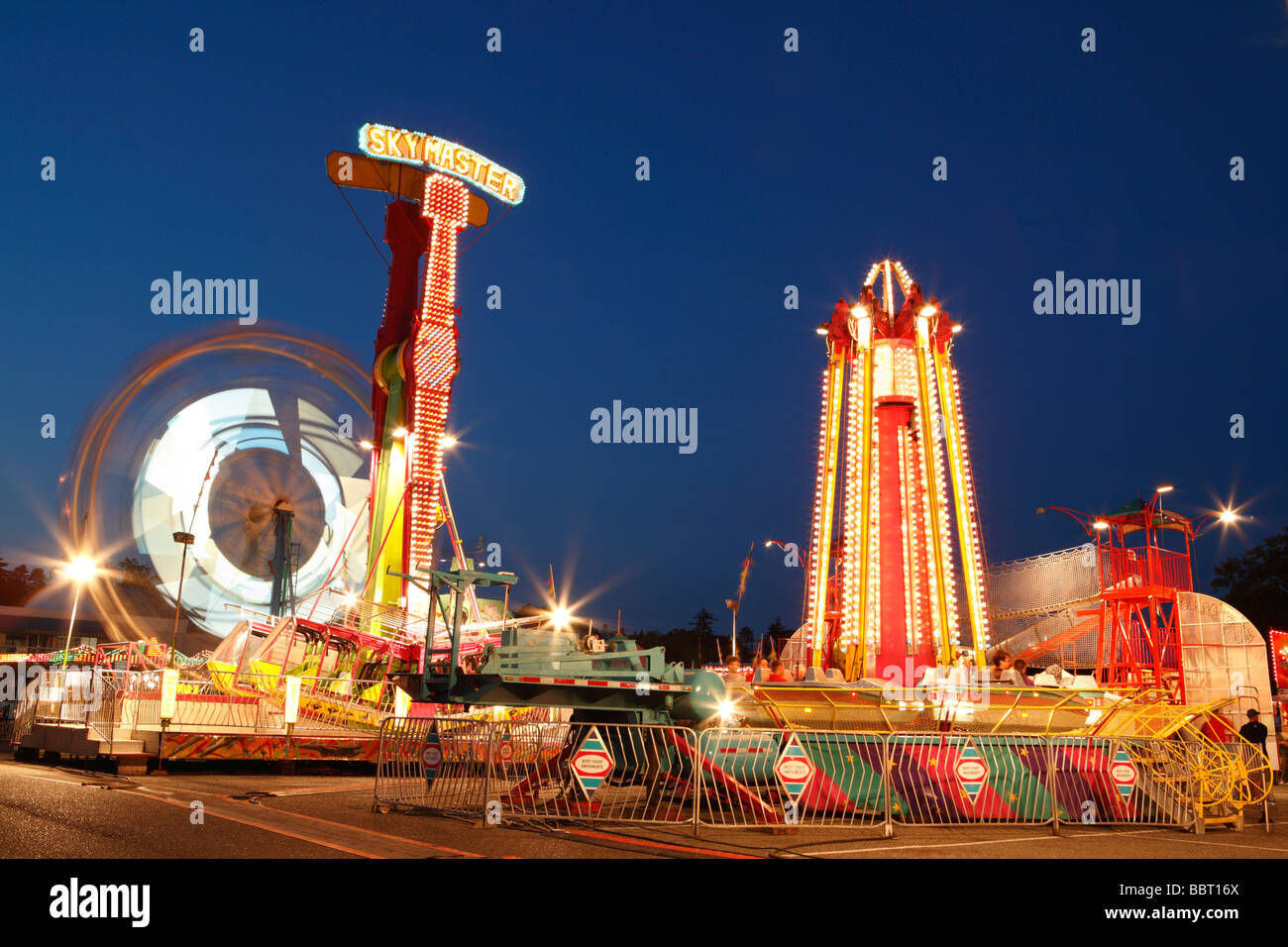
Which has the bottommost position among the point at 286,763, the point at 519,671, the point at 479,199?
the point at 286,763

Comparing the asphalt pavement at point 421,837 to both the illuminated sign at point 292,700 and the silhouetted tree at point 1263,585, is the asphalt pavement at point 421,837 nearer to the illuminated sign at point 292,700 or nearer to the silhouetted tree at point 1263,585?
the illuminated sign at point 292,700

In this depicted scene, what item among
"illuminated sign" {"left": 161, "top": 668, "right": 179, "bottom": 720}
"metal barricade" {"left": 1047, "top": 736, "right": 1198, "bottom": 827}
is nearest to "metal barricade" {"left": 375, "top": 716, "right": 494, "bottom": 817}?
"illuminated sign" {"left": 161, "top": 668, "right": 179, "bottom": 720}

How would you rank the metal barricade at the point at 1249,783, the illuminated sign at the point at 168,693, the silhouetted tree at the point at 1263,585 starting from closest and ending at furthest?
the metal barricade at the point at 1249,783 → the illuminated sign at the point at 168,693 → the silhouetted tree at the point at 1263,585

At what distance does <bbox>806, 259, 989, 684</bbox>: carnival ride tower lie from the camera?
24.3 metres

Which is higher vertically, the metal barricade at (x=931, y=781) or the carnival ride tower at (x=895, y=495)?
the carnival ride tower at (x=895, y=495)

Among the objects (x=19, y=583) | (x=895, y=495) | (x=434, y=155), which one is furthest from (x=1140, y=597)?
(x=19, y=583)

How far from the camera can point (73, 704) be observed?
2144 centimetres

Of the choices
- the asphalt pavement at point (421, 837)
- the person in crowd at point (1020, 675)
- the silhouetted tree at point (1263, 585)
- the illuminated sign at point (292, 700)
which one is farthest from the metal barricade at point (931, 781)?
the silhouetted tree at point (1263, 585)

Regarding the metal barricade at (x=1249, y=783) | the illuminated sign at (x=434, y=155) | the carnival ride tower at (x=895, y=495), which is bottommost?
the metal barricade at (x=1249, y=783)

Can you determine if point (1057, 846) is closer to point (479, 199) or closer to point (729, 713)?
point (729, 713)

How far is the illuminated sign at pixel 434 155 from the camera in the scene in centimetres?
3816

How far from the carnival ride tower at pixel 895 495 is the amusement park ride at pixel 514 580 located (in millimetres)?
66

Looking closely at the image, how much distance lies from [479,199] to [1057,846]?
39873 mm
